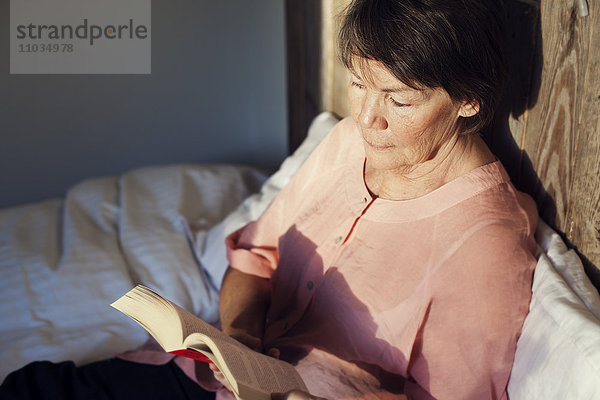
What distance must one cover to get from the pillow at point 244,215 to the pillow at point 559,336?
819 millimetres

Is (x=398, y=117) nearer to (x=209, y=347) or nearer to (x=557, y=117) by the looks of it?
(x=557, y=117)

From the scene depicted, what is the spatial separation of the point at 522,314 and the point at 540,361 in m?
0.09

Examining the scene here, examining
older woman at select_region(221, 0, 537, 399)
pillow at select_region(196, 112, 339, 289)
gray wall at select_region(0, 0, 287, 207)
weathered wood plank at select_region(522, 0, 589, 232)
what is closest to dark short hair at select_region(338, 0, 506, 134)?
older woman at select_region(221, 0, 537, 399)

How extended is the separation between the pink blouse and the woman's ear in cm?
9

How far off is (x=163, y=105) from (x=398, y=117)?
1.84m

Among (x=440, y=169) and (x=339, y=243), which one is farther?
(x=339, y=243)

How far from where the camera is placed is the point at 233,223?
1.58 metres

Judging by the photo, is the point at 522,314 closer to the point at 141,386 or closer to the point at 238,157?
the point at 141,386

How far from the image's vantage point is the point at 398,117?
3.13 feet

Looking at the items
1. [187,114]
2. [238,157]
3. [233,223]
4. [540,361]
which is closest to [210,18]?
[187,114]

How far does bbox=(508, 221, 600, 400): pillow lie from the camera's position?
0.76 m

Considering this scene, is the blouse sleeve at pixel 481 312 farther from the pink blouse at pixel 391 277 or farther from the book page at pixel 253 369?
the book page at pixel 253 369

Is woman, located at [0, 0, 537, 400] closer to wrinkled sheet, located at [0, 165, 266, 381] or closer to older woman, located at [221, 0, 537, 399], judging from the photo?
older woman, located at [221, 0, 537, 399]

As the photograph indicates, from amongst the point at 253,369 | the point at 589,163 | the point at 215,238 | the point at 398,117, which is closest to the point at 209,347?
the point at 253,369
